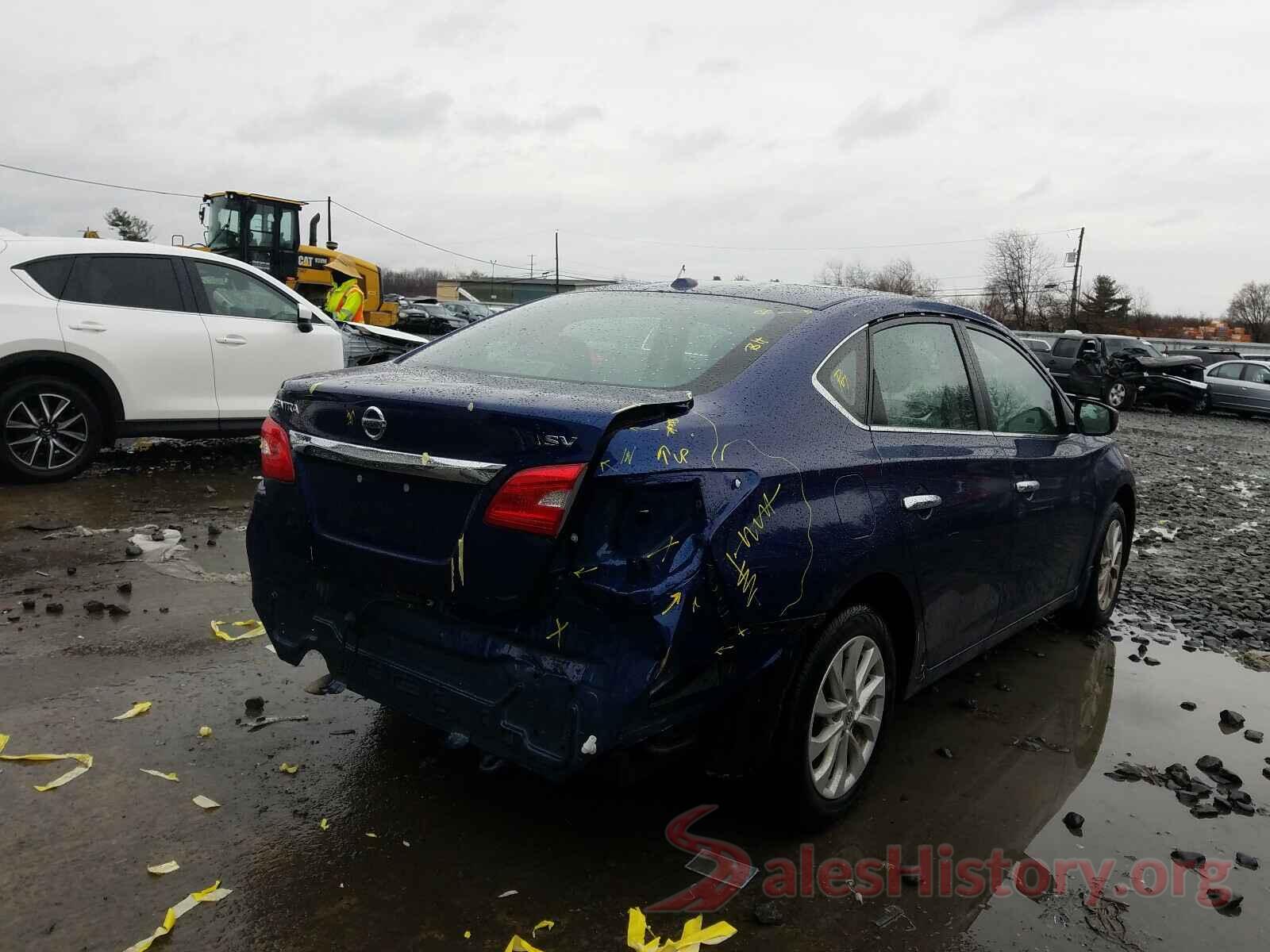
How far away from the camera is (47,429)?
7.07 metres

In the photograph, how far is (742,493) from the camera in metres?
2.50

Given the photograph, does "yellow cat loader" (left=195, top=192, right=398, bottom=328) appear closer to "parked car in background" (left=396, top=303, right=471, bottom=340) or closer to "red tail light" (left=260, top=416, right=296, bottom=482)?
"parked car in background" (left=396, top=303, right=471, bottom=340)

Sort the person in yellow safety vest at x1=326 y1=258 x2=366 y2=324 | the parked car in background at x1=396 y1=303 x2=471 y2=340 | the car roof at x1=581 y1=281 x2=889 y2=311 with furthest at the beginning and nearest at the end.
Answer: the parked car in background at x1=396 y1=303 x2=471 y2=340, the person in yellow safety vest at x1=326 y1=258 x2=366 y2=324, the car roof at x1=581 y1=281 x2=889 y2=311

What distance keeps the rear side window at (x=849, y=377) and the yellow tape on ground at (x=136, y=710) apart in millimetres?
2662

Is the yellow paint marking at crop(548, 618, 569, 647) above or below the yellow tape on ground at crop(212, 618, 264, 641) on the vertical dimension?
above

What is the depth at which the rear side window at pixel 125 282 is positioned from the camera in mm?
7168

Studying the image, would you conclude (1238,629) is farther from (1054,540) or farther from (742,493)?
(742,493)

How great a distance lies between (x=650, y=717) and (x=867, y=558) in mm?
873

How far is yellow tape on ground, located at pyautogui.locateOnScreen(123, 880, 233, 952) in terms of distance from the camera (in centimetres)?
231

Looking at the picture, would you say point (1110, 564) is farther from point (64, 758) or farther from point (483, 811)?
point (64, 758)

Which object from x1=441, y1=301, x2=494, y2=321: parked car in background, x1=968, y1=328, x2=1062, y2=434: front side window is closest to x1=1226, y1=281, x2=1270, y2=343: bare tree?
x1=441, y1=301, x2=494, y2=321: parked car in background

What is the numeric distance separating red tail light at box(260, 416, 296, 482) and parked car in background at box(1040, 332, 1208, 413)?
72.0 feet

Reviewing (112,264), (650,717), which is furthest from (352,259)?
(650,717)

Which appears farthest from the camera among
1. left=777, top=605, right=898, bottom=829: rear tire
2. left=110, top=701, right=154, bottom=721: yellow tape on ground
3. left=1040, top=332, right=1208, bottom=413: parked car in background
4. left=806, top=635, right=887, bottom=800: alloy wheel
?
left=1040, top=332, right=1208, bottom=413: parked car in background
